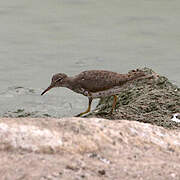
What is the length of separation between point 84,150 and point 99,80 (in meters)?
3.20

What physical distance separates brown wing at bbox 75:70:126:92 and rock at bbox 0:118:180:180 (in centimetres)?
247

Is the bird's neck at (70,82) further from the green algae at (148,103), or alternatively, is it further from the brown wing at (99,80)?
the green algae at (148,103)

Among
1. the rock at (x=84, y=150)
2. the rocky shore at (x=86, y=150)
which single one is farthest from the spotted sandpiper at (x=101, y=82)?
the rock at (x=84, y=150)

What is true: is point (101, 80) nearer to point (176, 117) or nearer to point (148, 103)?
point (148, 103)

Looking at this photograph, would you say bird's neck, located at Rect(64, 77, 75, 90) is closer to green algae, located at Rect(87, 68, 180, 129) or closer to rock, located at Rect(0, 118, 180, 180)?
green algae, located at Rect(87, 68, 180, 129)

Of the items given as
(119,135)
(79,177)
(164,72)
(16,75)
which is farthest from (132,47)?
(79,177)

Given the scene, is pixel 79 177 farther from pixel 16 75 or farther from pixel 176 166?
pixel 16 75

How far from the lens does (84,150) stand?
4129mm

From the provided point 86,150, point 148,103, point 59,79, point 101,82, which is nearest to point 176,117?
point 148,103

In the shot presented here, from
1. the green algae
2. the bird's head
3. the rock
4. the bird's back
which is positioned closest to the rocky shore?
the rock

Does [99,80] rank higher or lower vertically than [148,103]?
higher

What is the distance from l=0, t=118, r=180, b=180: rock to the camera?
372 centimetres

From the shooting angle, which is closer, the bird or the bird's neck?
the bird

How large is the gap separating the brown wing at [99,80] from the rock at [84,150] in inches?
97.4
